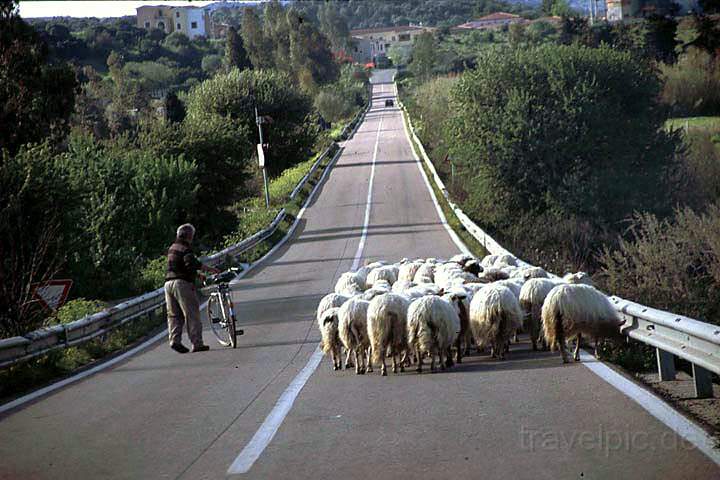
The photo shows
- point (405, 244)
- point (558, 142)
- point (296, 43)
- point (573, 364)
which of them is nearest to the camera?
point (573, 364)

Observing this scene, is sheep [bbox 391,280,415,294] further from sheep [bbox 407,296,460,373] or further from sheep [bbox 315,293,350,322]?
sheep [bbox 407,296,460,373]

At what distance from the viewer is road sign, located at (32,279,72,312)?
15.7m

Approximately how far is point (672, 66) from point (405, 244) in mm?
43946

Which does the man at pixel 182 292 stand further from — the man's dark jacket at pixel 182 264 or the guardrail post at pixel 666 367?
the guardrail post at pixel 666 367

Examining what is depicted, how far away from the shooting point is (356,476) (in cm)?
713

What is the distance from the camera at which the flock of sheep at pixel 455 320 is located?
1152 centimetres

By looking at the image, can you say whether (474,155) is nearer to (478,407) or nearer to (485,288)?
(485,288)

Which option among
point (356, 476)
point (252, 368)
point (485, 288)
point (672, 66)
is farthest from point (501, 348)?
point (672, 66)

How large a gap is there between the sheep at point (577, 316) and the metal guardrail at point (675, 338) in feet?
0.61

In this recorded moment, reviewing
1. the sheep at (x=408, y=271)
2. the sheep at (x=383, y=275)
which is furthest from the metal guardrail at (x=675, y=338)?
the sheep at (x=408, y=271)

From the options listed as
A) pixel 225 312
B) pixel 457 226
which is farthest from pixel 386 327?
pixel 457 226

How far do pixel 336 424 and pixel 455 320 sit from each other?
10.9ft

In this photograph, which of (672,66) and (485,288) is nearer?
(485,288)

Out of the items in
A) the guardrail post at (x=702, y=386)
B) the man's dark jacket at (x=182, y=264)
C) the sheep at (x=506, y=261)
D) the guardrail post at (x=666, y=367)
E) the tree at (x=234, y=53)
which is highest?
the tree at (x=234, y=53)
